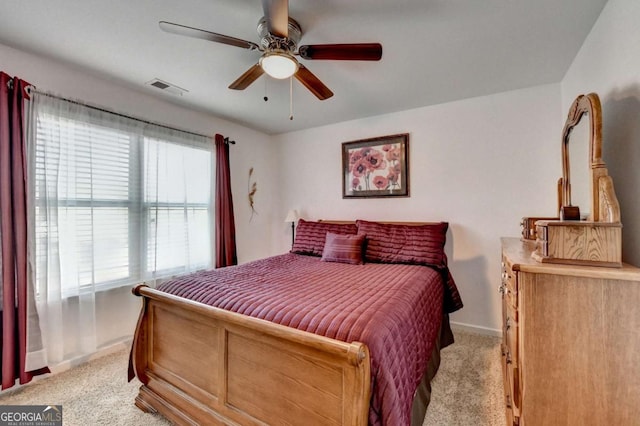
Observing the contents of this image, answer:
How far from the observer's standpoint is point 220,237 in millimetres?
3293

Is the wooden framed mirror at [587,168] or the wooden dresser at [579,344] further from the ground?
the wooden framed mirror at [587,168]

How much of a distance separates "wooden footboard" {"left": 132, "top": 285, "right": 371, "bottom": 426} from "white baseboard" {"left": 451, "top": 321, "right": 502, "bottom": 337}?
2.27m

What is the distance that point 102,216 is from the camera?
2383 mm

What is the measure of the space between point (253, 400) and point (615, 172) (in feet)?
7.06

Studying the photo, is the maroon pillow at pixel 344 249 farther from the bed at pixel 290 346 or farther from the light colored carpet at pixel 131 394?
the light colored carpet at pixel 131 394

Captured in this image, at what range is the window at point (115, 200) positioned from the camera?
206cm

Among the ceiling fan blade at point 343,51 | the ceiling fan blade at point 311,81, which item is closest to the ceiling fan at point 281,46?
the ceiling fan blade at point 343,51

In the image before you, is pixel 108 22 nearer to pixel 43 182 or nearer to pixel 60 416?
pixel 43 182

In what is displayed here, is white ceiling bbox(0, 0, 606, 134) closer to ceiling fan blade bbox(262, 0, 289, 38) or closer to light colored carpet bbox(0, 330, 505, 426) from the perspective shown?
ceiling fan blade bbox(262, 0, 289, 38)

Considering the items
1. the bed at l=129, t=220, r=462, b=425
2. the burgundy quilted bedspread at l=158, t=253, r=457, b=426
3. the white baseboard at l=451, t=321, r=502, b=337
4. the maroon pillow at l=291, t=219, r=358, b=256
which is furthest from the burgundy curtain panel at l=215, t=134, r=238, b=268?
the white baseboard at l=451, t=321, r=502, b=337

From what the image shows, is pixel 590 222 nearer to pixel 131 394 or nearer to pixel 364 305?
pixel 364 305

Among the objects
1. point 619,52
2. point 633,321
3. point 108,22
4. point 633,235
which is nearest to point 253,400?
point 633,321

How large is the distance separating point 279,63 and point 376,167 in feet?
6.59

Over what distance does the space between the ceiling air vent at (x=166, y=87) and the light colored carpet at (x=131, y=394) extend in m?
2.45
